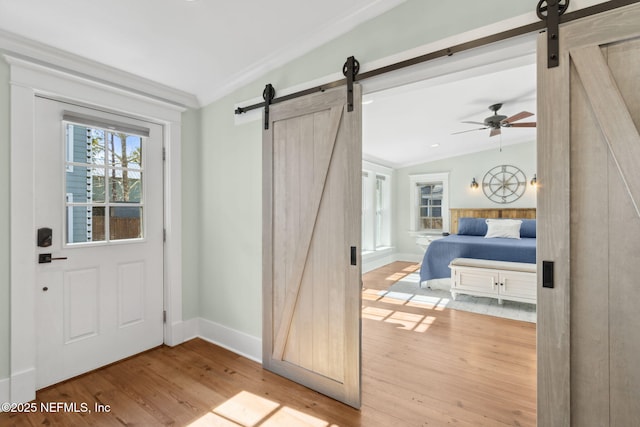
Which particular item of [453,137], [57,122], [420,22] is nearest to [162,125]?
[57,122]

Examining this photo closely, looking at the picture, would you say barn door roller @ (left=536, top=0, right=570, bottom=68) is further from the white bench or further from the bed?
the bed

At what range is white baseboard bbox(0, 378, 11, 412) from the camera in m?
1.99

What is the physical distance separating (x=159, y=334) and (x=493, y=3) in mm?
3642

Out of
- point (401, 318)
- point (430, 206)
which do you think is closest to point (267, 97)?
point (401, 318)

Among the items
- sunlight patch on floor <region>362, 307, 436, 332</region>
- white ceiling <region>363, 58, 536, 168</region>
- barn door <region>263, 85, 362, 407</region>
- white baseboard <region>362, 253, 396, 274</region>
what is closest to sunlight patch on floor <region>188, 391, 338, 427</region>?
barn door <region>263, 85, 362, 407</region>

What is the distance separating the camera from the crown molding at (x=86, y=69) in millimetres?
2045

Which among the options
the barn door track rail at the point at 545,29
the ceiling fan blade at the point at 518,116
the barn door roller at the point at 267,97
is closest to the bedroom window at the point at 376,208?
the ceiling fan blade at the point at 518,116

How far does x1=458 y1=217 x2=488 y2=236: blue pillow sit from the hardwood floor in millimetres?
3683

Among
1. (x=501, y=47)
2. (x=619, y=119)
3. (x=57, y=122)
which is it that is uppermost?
(x=501, y=47)

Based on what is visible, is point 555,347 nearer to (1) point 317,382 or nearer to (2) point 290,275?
(1) point 317,382

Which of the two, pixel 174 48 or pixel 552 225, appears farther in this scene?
pixel 174 48

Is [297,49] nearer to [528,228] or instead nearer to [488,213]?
[528,228]

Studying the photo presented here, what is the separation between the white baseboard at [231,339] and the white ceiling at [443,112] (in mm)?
2279

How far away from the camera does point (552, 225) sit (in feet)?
4.69
